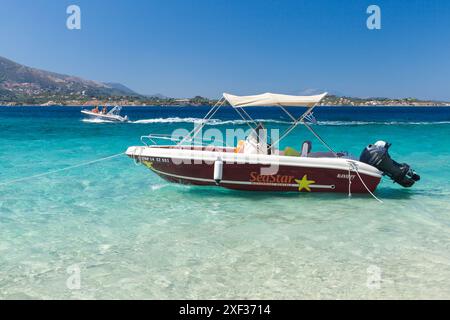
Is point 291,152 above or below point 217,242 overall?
above

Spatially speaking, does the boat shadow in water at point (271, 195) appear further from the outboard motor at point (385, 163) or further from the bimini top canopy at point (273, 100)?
the bimini top canopy at point (273, 100)

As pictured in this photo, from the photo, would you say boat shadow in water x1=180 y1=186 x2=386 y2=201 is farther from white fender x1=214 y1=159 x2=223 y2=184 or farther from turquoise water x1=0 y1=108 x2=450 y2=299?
white fender x1=214 y1=159 x2=223 y2=184

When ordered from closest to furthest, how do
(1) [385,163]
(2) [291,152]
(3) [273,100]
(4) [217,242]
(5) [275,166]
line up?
(4) [217,242] → (5) [275,166] → (3) [273,100] → (1) [385,163] → (2) [291,152]

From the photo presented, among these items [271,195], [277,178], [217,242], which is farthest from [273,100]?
[217,242]

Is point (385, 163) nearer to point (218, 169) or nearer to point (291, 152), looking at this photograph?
point (291, 152)

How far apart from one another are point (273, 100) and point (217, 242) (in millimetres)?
4353

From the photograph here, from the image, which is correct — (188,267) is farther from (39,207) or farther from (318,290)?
(39,207)

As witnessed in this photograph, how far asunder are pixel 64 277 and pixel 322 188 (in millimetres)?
6586

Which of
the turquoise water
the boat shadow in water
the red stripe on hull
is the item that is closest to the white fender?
the red stripe on hull

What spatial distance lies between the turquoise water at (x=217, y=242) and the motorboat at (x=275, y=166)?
413 millimetres

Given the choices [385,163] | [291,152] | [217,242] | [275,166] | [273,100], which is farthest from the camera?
[291,152]

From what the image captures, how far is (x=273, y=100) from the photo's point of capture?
9.87m

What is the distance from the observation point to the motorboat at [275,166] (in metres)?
9.73

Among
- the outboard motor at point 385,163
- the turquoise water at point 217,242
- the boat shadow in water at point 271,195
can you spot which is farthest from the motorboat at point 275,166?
the turquoise water at point 217,242
